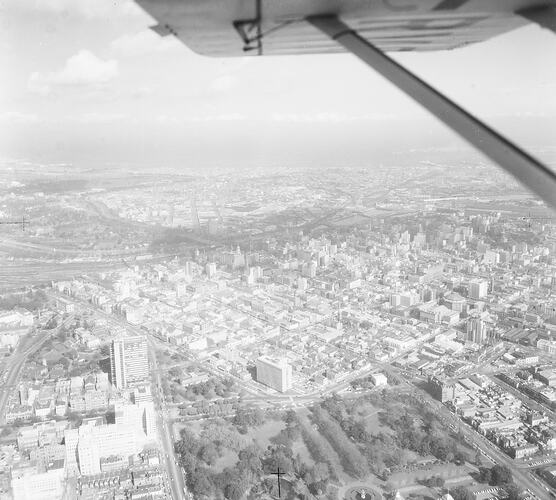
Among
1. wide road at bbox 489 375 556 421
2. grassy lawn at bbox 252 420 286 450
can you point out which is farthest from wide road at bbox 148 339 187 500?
wide road at bbox 489 375 556 421


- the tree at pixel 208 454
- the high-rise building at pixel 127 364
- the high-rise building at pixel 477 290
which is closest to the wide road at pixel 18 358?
the high-rise building at pixel 127 364

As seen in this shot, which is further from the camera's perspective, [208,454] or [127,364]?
[127,364]

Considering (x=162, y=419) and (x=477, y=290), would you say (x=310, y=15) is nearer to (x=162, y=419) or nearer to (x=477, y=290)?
(x=162, y=419)

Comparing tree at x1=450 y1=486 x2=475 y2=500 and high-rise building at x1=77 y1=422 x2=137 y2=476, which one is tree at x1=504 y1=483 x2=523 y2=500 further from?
high-rise building at x1=77 y1=422 x2=137 y2=476

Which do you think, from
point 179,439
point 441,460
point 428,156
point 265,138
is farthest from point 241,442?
point 265,138

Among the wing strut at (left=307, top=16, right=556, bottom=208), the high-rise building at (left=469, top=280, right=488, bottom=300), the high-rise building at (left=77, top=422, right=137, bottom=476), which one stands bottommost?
the high-rise building at (left=77, top=422, right=137, bottom=476)

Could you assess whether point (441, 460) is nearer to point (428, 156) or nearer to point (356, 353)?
point (356, 353)

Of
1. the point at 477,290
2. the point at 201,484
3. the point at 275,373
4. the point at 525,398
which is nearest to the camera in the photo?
the point at 201,484

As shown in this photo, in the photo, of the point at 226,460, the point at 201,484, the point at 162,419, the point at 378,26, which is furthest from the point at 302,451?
the point at 378,26

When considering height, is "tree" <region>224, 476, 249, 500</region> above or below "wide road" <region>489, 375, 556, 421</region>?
below
